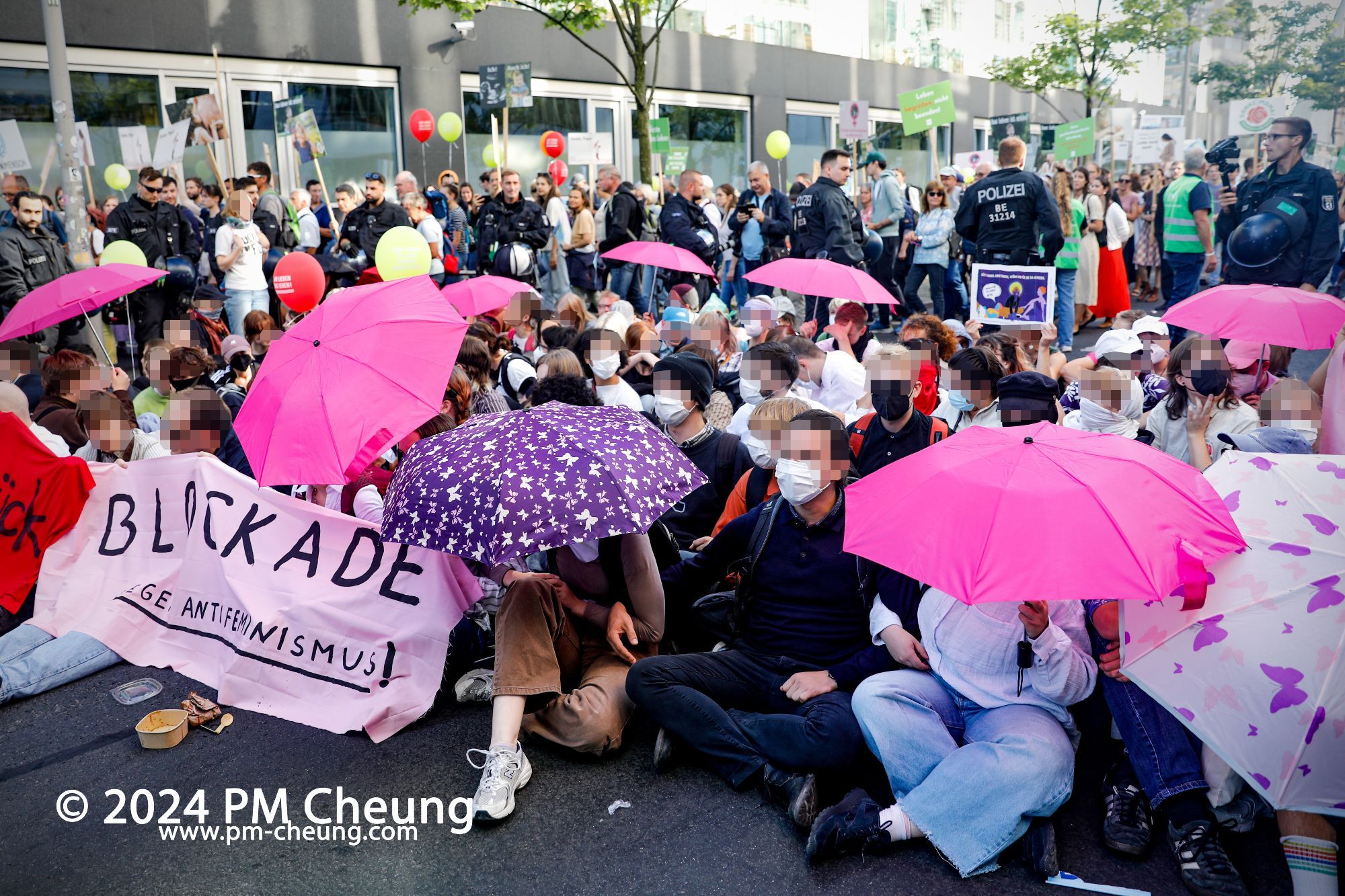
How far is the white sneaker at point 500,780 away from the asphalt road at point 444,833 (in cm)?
6

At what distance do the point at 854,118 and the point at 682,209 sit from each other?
5.49 meters

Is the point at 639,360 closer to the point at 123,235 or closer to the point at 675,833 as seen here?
the point at 675,833

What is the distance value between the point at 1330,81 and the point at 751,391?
32.1 feet

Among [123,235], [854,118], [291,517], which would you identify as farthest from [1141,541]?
[854,118]

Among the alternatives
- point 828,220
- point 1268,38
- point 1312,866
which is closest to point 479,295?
point 828,220

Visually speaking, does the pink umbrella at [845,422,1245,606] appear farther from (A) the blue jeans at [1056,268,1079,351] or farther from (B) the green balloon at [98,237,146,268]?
(A) the blue jeans at [1056,268,1079,351]

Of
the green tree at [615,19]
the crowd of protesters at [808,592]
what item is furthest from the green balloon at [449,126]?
the crowd of protesters at [808,592]

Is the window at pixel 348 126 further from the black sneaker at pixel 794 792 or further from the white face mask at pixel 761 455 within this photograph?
the black sneaker at pixel 794 792

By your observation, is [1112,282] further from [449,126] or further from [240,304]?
[449,126]

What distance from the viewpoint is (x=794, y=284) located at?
7305 mm

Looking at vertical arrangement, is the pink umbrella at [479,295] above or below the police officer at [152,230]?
below

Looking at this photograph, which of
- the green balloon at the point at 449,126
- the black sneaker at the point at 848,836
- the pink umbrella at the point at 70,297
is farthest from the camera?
the green balloon at the point at 449,126

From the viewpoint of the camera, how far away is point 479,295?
25.5ft

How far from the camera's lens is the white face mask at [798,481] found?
3803 mm
